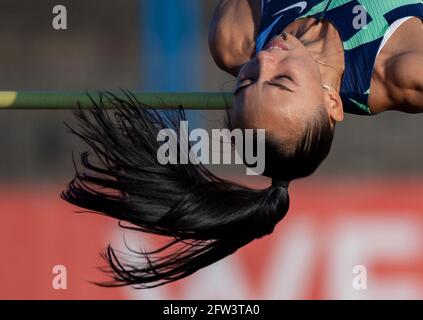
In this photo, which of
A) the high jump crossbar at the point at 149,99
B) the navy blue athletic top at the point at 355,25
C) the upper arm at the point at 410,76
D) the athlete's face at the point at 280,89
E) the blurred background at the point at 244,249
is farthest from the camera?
the blurred background at the point at 244,249

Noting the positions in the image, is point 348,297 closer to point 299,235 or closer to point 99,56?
point 299,235

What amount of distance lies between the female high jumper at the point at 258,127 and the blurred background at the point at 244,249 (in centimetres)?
127

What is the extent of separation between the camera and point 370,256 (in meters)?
5.78

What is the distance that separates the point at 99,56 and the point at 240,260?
2.26 m

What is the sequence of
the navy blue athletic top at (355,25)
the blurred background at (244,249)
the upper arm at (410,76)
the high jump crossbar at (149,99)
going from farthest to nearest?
1. the blurred background at (244,249)
2. the high jump crossbar at (149,99)
3. the navy blue athletic top at (355,25)
4. the upper arm at (410,76)

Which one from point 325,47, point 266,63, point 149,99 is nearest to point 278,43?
point 266,63

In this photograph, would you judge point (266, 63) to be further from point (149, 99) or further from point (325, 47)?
point (149, 99)

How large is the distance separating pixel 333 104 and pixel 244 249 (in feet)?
6.45

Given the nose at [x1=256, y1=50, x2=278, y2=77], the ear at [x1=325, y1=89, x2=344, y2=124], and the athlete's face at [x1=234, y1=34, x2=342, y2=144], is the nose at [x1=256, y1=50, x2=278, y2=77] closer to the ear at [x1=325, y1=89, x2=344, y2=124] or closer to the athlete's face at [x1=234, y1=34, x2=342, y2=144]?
the athlete's face at [x1=234, y1=34, x2=342, y2=144]

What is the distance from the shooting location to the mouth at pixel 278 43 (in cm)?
363

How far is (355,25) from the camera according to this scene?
12.7 ft

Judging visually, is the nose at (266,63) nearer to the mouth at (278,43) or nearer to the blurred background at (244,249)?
the mouth at (278,43)

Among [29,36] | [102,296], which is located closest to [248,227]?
[102,296]

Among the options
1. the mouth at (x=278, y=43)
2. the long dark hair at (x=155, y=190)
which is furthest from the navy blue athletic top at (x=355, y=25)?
the long dark hair at (x=155, y=190)
